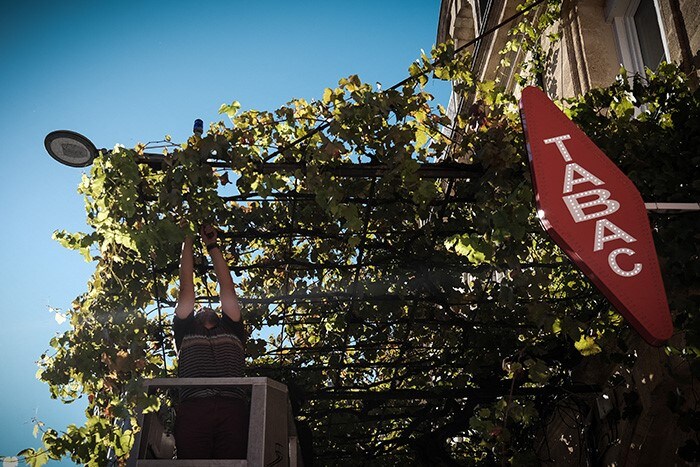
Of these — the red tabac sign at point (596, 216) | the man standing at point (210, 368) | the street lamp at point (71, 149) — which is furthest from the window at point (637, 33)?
the street lamp at point (71, 149)

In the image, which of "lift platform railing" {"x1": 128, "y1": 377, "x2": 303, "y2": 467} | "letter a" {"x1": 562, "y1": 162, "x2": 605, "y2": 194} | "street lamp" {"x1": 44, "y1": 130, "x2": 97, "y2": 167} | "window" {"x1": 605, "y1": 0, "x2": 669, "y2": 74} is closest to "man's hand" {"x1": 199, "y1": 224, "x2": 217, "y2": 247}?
"street lamp" {"x1": 44, "y1": 130, "x2": 97, "y2": 167}

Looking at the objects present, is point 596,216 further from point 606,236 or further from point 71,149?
point 71,149

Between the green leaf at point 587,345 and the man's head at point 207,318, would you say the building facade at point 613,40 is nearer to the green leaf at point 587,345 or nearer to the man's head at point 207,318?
the green leaf at point 587,345

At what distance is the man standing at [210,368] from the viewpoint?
346 centimetres

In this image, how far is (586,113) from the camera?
14.3ft

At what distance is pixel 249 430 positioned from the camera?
3.24 m

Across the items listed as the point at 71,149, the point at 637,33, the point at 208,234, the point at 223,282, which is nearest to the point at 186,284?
the point at 223,282

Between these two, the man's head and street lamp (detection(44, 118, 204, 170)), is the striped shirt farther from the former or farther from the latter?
street lamp (detection(44, 118, 204, 170))

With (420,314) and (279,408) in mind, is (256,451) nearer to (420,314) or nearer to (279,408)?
(279,408)

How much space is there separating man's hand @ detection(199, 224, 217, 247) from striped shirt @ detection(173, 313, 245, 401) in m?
0.59

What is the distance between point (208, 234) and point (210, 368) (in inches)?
39.3

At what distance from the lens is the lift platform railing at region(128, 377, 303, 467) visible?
318cm

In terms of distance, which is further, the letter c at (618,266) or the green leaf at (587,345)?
the green leaf at (587,345)

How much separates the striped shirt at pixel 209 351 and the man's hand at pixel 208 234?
588mm
